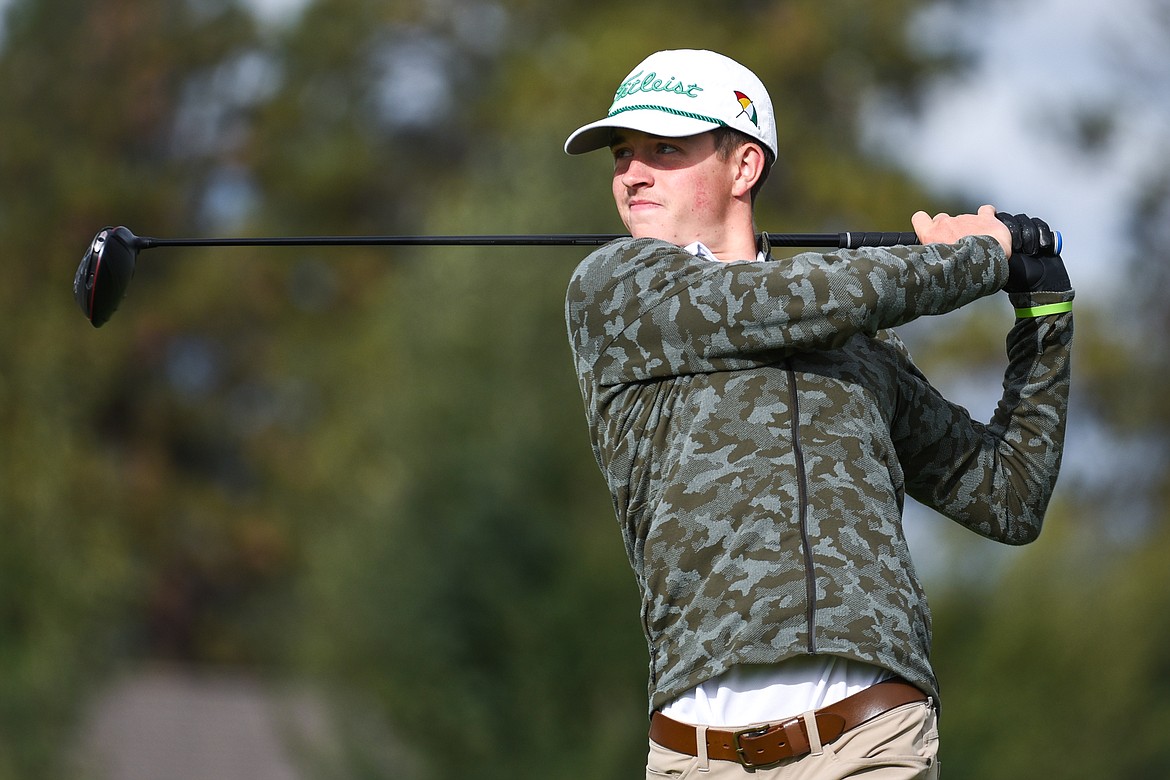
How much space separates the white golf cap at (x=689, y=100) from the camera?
407 centimetres

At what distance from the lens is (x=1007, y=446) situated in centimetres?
436

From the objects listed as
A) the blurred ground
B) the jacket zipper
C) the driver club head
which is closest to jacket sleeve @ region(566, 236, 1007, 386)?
the jacket zipper

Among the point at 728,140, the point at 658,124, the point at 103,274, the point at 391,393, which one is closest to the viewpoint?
the point at 658,124

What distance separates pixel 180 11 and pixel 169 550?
9.55m

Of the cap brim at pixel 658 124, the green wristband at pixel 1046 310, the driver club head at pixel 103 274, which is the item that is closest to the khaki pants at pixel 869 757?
the green wristband at pixel 1046 310

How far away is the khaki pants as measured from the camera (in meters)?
3.71

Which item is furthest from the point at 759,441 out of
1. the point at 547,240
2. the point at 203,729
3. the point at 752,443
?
the point at 203,729

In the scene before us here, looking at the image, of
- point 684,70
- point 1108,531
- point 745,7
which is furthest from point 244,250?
point 684,70

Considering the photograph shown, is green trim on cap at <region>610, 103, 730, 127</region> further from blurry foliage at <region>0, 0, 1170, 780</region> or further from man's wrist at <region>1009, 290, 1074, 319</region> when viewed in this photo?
blurry foliage at <region>0, 0, 1170, 780</region>

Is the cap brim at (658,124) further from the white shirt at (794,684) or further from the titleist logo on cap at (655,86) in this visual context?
the white shirt at (794,684)

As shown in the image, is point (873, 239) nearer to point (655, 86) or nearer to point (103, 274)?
point (655, 86)

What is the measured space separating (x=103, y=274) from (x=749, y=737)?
74.5 inches

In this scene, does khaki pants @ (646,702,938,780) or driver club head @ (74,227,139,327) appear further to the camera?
driver club head @ (74,227,139,327)

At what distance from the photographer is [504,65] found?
110ft
